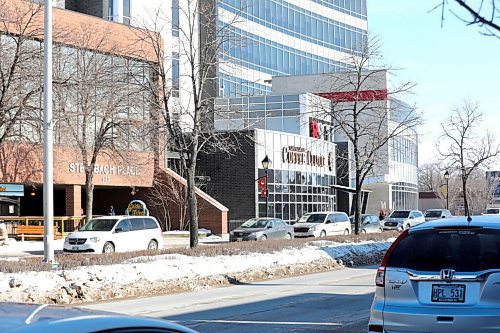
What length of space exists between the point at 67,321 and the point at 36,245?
120 ft

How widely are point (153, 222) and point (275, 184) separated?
23292 mm

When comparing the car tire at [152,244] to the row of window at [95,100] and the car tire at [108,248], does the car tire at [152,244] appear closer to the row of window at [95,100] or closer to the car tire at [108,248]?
the car tire at [108,248]

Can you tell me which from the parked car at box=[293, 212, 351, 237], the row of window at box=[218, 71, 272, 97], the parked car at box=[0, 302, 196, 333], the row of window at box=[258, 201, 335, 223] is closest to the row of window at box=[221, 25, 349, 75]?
the row of window at box=[218, 71, 272, 97]

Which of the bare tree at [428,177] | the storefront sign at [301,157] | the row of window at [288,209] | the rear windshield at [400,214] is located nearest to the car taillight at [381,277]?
the row of window at [288,209]

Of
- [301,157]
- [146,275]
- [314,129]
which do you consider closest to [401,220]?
[301,157]

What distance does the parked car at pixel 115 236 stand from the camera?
29.9 meters

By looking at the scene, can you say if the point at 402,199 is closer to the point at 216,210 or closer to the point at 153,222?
the point at 216,210

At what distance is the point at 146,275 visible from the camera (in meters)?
18.2

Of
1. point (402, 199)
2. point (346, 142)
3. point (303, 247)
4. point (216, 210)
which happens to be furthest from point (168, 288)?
point (402, 199)

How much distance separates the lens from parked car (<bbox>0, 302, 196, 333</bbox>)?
298 centimetres

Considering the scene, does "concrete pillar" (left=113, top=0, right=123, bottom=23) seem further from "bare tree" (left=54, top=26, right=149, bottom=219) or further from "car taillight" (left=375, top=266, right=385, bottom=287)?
"car taillight" (left=375, top=266, right=385, bottom=287)

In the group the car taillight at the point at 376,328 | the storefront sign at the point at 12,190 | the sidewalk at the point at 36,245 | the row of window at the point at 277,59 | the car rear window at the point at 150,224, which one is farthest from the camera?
the row of window at the point at 277,59

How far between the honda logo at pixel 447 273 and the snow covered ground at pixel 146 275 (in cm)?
910

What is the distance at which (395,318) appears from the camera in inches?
321
